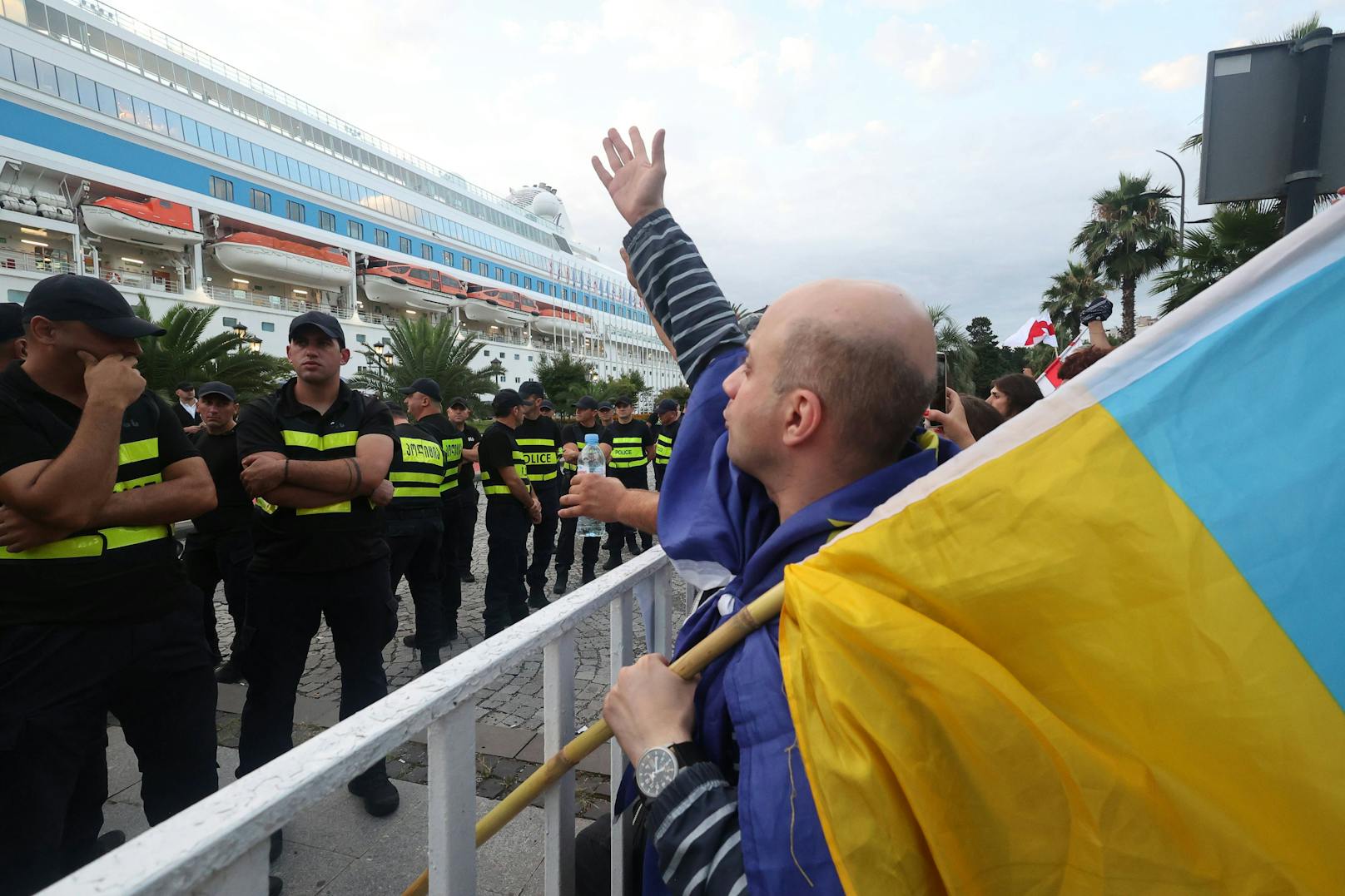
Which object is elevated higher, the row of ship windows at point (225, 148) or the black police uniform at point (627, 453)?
the row of ship windows at point (225, 148)

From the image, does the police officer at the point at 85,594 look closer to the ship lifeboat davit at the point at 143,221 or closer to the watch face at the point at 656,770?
the watch face at the point at 656,770

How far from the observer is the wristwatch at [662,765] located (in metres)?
1.06

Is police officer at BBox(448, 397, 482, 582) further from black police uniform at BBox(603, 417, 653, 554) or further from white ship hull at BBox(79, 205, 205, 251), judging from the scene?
white ship hull at BBox(79, 205, 205, 251)

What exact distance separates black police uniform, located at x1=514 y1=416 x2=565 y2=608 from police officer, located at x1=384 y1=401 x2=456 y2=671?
1758 millimetres

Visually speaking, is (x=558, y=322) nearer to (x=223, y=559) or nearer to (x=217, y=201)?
(x=217, y=201)

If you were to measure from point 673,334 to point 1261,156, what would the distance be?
9.27ft

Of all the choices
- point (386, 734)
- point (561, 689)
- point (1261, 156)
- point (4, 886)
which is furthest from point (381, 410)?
point (1261, 156)

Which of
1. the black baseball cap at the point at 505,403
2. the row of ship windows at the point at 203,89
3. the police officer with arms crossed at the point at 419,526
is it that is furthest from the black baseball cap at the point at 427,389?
the row of ship windows at the point at 203,89

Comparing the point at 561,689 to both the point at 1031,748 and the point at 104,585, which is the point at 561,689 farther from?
the point at 104,585

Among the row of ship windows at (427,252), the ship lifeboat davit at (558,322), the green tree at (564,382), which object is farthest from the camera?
the ship lifeboat davit at (558,322)

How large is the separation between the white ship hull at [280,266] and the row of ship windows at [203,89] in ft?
24.5

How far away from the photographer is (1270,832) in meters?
0.78

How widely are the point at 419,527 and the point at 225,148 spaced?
39440 millimetres

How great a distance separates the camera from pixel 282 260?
119 feet
